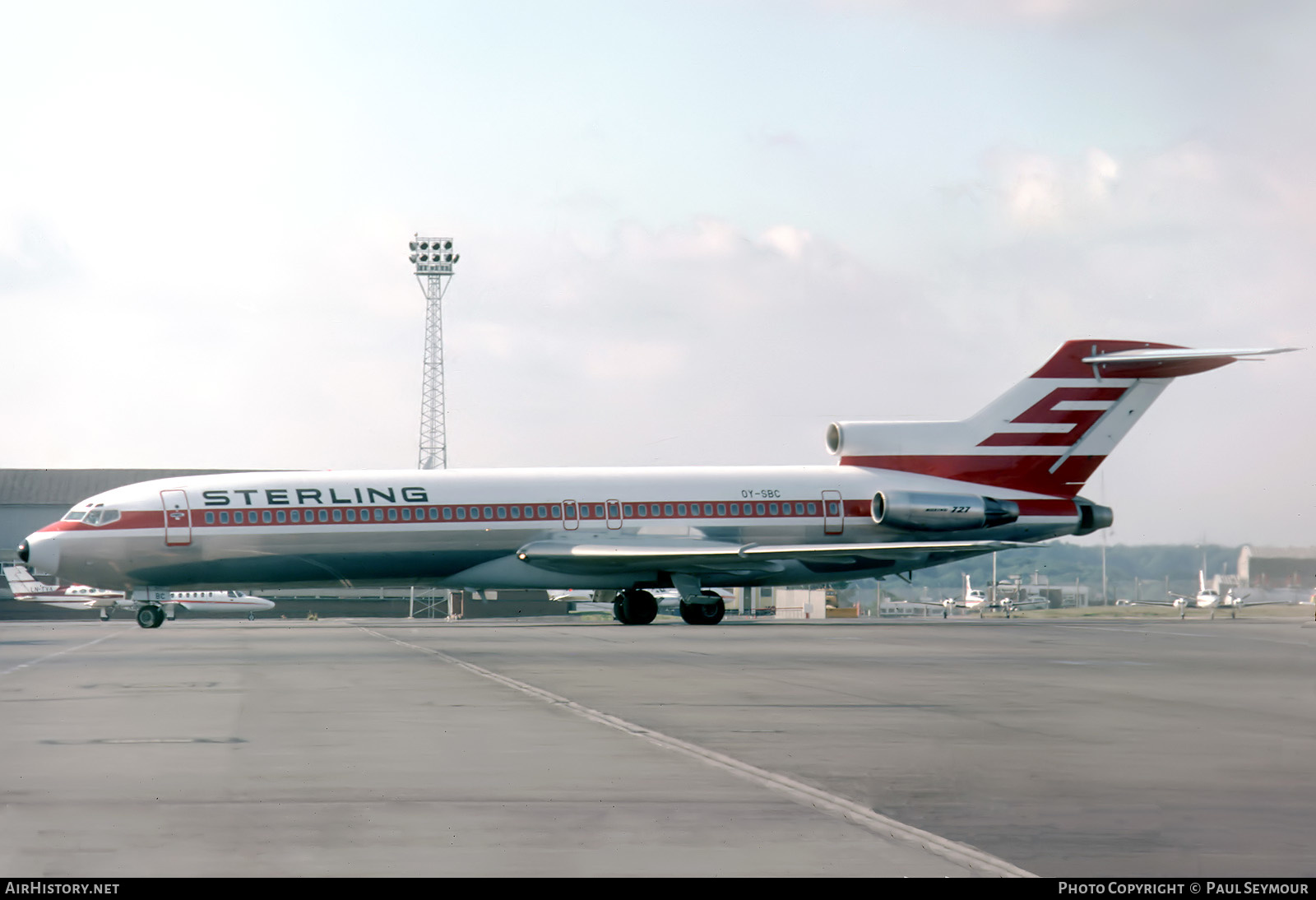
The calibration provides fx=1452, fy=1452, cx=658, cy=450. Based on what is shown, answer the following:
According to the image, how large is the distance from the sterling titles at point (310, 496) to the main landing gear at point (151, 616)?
14.3 ft

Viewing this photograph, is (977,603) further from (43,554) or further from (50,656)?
(50,656)

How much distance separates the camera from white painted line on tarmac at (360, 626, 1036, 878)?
6.82 m

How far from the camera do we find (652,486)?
141ft

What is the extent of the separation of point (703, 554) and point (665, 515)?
1894 mm

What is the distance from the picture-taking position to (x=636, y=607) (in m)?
44.8

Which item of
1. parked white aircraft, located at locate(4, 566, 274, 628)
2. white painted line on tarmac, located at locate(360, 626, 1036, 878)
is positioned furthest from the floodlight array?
white painted line on tarmac, located at locate(360, 626, 1036, 878)

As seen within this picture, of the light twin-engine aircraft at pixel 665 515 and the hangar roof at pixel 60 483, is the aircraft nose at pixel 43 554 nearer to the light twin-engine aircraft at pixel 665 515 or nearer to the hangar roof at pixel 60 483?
the light twin-engine aircraft at pixel 665 515

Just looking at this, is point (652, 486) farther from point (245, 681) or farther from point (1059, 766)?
point (1059, 766)

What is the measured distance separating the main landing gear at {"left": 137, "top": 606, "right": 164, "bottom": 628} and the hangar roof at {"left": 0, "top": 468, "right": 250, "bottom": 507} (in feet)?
192

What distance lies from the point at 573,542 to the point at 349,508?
20.9ft

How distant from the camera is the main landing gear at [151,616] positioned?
137 ft

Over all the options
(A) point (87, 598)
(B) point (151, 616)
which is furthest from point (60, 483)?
(B) point (151, 616)

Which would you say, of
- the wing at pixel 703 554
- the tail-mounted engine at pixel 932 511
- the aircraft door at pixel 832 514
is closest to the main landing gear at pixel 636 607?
the wing at pixel 703 554
